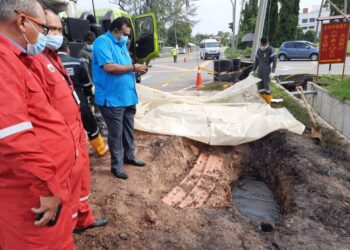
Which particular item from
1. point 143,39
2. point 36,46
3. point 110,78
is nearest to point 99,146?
point 110,78

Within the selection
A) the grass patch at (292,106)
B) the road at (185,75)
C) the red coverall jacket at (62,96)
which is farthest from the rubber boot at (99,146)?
the road at (185,75)

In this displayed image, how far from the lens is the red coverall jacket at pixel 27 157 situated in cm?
140

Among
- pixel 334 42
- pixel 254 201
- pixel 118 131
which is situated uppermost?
pixel 334 42

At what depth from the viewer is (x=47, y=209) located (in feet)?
5.09

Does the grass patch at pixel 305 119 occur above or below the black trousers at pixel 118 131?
below

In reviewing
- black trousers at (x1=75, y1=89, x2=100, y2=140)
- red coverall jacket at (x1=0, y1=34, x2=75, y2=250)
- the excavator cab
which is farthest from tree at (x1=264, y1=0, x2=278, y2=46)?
red coverall jacket at (x1=0, y1=34, x2=75, y2=250)

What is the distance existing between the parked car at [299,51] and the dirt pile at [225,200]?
19752 millimetres

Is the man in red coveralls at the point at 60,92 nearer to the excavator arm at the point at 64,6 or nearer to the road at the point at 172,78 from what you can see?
the excavator arm at the point at 64,6

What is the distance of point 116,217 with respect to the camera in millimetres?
3039

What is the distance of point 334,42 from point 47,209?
9.08 m

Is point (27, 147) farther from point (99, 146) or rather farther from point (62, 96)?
point (99, 146)

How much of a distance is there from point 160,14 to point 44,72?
52773mm

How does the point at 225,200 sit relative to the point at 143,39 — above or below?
below

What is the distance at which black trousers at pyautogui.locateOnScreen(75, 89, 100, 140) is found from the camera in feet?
13.0
